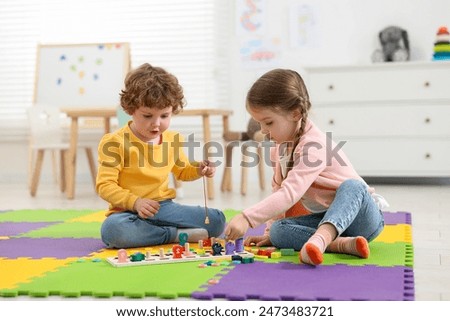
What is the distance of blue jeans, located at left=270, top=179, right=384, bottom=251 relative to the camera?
71.1 inches

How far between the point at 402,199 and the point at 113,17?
2.76 meters

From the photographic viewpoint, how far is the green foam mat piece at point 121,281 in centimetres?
146

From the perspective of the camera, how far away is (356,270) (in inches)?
65.2

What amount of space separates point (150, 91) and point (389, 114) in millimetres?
2769

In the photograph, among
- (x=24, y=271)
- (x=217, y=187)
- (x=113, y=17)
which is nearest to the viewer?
(x=24, y=271)

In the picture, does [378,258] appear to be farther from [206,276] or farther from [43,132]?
[43,132]

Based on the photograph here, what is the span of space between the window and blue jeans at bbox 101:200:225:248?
2982 millimetres

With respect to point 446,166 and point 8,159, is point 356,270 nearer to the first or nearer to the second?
point 446,166

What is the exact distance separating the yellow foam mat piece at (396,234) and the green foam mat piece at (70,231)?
0.98 m

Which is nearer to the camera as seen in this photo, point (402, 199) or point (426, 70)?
point (402, 199)

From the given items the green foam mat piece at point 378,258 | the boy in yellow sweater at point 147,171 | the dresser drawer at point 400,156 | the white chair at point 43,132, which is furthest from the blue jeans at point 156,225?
the dresser drawer at point 400,156

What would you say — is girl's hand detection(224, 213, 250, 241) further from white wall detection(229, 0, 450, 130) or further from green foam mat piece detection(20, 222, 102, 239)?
white wall detection(229, 0, 450, 130)

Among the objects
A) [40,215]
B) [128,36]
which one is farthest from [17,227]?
[128,36]
